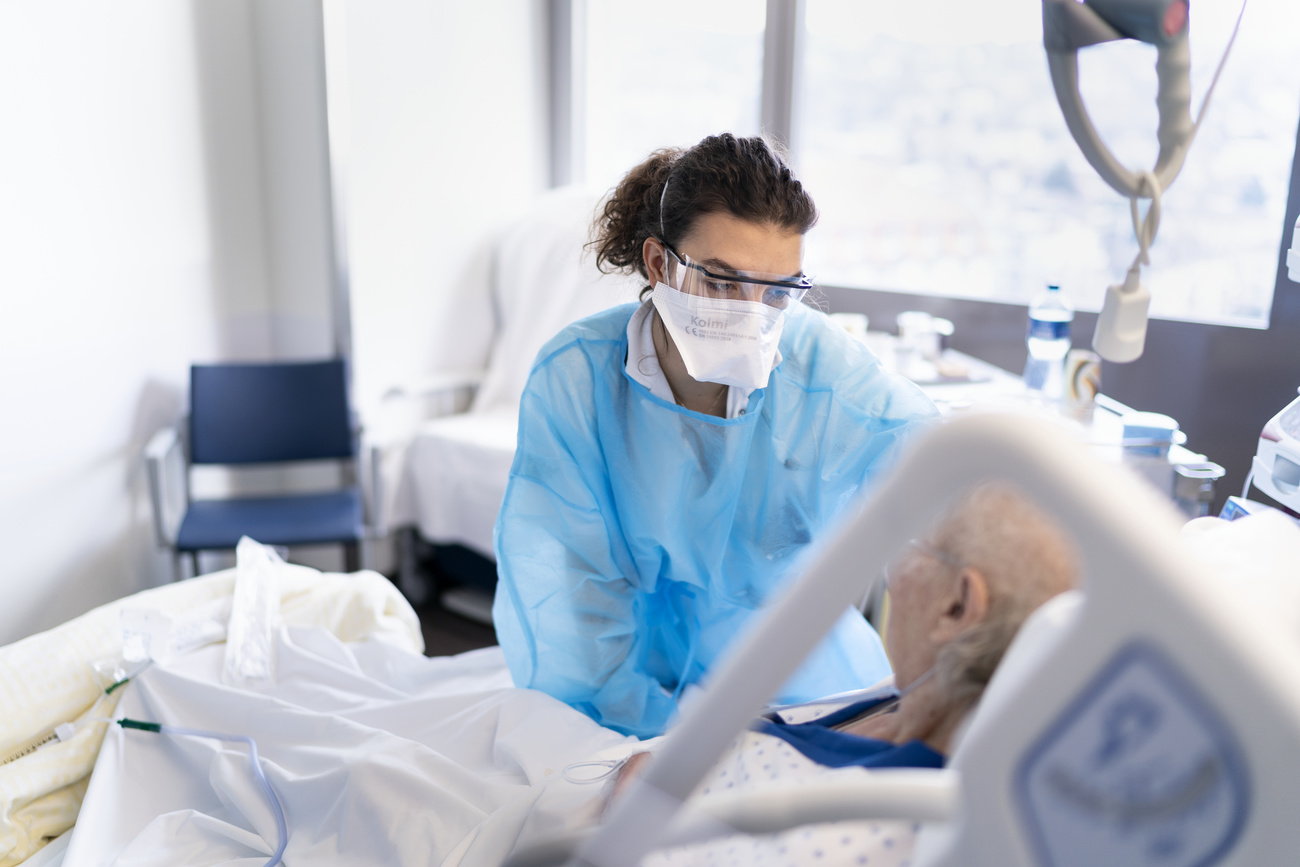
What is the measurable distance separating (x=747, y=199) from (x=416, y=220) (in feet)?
5.69

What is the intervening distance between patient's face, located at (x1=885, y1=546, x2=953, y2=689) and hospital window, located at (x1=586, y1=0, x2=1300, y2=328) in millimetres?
1625

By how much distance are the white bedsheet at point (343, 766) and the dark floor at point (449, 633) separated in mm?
1119

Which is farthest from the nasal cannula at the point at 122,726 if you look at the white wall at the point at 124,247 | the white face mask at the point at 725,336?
the white wall at the point at 124,247

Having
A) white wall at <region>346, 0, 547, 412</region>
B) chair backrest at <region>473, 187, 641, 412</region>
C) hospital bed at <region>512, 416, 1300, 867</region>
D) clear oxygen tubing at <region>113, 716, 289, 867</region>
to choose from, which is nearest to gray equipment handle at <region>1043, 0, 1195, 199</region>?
hospital bed at <region>512, 416, 1300, 867</region>

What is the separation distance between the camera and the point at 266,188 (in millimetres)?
2711

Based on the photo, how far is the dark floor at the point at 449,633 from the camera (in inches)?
103

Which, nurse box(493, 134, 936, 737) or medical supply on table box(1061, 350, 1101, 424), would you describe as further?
medical supply on table box(1061, 350, 1101, 424)

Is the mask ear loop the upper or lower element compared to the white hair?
upper

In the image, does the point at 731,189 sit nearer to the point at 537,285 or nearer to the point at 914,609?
the point at 914,609

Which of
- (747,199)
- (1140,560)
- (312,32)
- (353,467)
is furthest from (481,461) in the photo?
(1140,560)

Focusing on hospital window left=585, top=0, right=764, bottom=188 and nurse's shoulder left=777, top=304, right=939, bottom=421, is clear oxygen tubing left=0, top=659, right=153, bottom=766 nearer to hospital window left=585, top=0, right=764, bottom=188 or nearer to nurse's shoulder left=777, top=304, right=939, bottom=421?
nurse's shoulder left=777, top=304, right=939, bottom=421

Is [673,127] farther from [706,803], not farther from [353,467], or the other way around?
[706,803]

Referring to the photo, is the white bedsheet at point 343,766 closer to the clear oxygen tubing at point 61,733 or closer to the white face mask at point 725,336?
the clear oxygen tubing at point 61,733

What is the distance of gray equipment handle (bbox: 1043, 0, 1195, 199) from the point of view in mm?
1156
